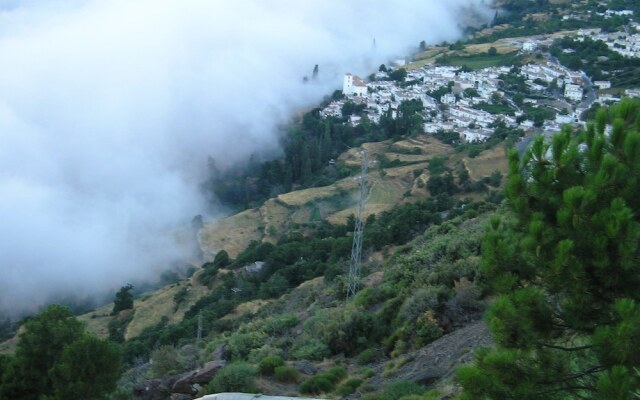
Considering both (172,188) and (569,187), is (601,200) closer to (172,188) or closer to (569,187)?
(569,187)

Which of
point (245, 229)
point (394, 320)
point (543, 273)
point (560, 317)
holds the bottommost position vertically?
point (245, 229)

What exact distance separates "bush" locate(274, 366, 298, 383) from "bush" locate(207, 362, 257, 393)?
0.68 m

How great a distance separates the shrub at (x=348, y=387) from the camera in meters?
9.94

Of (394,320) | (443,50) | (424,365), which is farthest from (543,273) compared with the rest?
(443,50)

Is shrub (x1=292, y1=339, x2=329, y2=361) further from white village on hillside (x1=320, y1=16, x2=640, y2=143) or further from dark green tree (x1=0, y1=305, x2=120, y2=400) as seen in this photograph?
white village on hillside (x1=320, y1=16, x2=640, y2=143)

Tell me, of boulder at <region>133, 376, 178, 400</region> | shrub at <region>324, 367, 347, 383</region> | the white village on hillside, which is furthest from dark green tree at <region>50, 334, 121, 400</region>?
the white village on hillside

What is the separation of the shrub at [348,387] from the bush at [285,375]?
3.37ft

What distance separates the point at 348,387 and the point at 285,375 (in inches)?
51.0

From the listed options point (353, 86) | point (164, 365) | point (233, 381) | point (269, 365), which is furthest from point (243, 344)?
point (353, 86)

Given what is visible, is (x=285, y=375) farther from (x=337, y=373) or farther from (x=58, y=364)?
(x=58, y=364)

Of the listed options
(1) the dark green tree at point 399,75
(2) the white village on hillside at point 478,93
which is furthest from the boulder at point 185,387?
(1) the dark green tree at point 399,75

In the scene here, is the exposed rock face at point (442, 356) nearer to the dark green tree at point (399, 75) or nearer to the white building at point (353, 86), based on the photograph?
the white building at point (353, 86)

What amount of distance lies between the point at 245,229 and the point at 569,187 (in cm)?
3668

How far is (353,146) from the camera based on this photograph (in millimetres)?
50938
